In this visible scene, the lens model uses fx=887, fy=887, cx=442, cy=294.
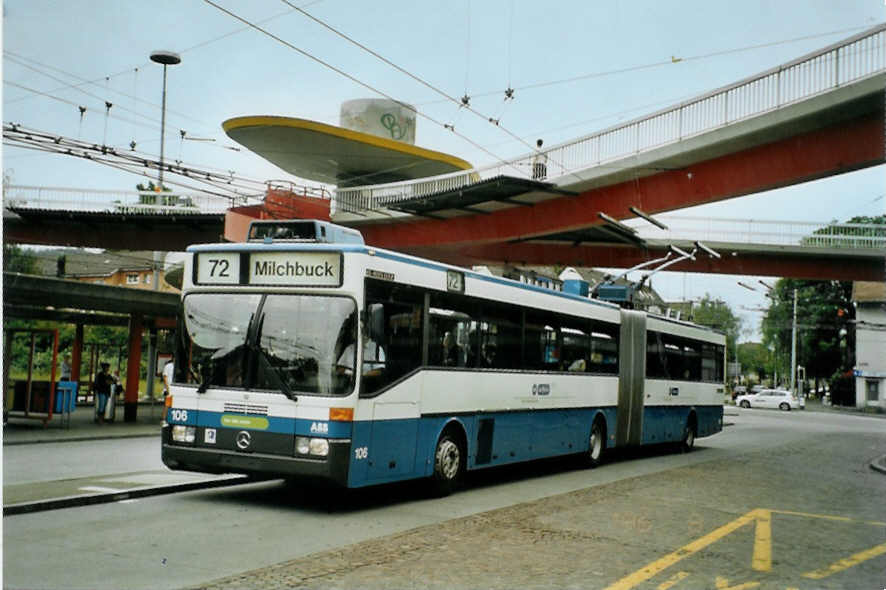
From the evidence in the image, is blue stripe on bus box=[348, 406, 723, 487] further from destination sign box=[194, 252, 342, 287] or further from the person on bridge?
the person on bridge

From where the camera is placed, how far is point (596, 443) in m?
18.3

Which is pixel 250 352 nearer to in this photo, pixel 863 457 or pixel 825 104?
pixel 825 104

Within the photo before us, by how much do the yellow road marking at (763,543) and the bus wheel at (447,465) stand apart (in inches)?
162

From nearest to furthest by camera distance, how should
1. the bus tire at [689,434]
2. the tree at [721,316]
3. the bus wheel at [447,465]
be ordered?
the bus wheel at [447,465] → the bus tire at [689,434] → the tree at [721,316]

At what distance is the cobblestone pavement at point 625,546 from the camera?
7.34m

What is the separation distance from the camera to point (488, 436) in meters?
13.7

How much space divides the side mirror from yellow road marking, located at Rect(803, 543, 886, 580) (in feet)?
17.5

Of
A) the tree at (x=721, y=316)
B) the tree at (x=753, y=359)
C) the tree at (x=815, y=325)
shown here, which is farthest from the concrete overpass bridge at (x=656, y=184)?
the tree at (x=753, y=359)

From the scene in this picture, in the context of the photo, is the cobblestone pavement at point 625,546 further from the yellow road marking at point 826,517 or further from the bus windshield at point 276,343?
the bus windshield at point 276,343

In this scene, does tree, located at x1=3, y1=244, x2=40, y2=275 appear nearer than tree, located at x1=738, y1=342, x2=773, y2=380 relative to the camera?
Yes

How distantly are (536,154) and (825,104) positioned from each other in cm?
1016

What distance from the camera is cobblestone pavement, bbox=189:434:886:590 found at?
7336mm

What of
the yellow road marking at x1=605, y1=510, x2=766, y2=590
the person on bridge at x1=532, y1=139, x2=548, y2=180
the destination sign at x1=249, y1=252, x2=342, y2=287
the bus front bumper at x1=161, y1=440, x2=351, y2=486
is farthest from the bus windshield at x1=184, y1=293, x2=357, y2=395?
the person on bridge at x1=532, y1=139, x2=548, y2=180

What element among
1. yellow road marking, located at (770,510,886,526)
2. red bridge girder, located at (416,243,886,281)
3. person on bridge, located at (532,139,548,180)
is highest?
person on bridge, located at (532,139,548,180)
